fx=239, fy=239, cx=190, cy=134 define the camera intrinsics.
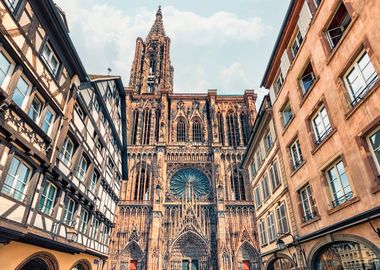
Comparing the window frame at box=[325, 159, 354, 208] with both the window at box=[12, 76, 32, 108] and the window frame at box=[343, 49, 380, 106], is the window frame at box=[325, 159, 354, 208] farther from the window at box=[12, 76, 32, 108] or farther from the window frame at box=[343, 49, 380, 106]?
the window at box=[12, 76, 32, 108]

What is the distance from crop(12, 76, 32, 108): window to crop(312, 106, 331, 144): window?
10481 mm

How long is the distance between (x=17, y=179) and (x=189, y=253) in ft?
83.9

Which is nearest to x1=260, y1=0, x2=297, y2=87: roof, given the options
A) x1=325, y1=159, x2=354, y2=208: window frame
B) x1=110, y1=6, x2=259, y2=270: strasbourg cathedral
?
x1=325, y1=159, x2=354, y2=208: window frame

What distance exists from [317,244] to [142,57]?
1754 inches

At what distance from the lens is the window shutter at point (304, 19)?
9789 millimetres

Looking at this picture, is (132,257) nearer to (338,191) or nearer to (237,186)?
(237,186)

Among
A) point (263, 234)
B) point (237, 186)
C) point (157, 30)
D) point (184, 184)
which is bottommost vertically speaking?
point (263, 234)

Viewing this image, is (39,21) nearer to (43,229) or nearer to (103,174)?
(43,229)

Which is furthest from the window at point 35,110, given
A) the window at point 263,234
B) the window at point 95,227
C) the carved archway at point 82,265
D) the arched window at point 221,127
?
the arched window at point 221,127

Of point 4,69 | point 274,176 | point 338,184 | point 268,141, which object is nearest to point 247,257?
point 274,176

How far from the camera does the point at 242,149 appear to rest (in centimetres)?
3519

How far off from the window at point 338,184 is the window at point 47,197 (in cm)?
1048

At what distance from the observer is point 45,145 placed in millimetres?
9062

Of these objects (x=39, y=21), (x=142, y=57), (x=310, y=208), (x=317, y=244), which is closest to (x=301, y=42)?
(x=310, y=208)
